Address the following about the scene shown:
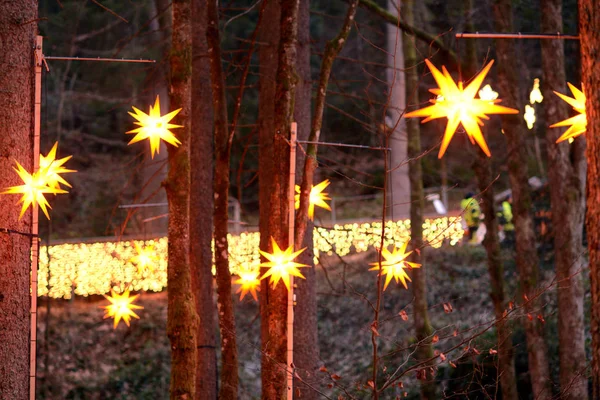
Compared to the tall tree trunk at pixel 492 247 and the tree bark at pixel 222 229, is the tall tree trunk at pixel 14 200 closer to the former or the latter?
the tree bark at pixel 222 229

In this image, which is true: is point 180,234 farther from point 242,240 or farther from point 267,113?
point 242,240

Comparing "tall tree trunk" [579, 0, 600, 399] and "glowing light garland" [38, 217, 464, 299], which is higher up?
"glowing light garland" [38, 217, 464, 299]

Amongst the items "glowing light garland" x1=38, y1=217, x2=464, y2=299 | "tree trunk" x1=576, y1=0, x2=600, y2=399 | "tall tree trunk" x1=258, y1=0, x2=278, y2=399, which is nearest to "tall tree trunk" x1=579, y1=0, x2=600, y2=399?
"tree trunk" x1=576, y1=0, x2=600, y2=399

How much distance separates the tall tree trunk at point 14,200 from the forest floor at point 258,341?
24.9ft

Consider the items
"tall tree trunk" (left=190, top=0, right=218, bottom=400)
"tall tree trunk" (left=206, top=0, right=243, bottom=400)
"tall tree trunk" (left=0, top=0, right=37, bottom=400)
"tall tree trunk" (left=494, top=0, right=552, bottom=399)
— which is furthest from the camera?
"tall tree trunk" (left=494, top=0, right=552, bottom=399)

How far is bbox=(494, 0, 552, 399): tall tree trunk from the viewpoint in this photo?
506 inches

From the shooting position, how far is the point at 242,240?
17.6 metres

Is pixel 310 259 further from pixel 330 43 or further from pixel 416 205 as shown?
pixel 416 205

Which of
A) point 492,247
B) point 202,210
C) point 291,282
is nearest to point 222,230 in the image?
point 202,210

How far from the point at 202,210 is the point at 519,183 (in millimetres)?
4766

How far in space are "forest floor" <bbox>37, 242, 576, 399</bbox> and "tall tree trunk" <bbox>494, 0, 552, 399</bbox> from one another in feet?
4.34

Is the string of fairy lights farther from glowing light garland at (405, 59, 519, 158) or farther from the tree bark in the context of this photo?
the tree bark

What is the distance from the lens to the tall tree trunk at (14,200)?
722 cm

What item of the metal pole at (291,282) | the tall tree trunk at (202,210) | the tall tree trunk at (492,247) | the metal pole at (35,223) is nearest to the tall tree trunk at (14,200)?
the metal pole at (35,223)
